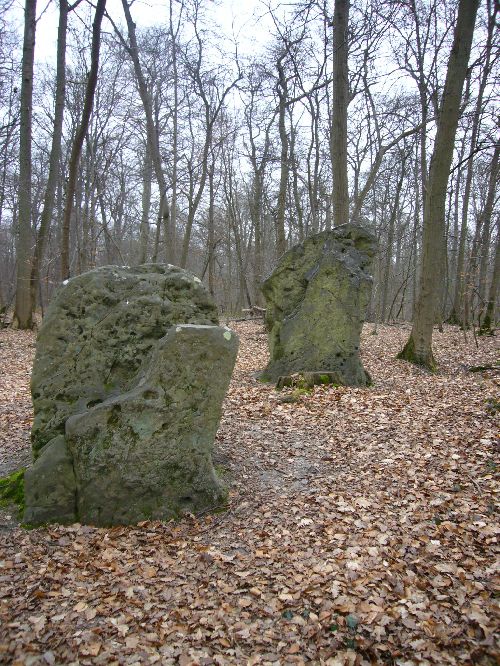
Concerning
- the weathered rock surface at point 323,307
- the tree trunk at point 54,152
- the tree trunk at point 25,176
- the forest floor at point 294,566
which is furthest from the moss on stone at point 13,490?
the tree trunk at point 25,176

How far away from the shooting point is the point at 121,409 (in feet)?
14.1

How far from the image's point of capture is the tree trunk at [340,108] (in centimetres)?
1115

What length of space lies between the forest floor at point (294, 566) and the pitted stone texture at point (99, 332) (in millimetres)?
1152

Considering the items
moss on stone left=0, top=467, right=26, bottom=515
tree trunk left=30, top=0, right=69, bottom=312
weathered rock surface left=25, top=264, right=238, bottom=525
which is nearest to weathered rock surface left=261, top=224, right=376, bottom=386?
weathered rock surface left=25, top=264, right=238, bottom=525

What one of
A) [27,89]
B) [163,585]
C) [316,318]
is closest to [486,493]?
[163,585]

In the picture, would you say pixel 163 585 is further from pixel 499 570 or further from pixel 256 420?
pixel 256 420

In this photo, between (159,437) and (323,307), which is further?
(323,307)

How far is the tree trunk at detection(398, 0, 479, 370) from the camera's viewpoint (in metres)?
8.76

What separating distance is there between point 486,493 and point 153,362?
3.27m

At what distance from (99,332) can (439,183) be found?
25.0 ft

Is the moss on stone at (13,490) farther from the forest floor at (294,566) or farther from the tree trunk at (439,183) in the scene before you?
the tree trunk at (439,183)

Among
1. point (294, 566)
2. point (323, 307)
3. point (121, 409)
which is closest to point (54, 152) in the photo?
point (323, 307)

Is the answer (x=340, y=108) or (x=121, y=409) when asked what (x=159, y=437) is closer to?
(x=121, y=409)

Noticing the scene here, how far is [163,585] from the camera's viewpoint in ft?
11.3
